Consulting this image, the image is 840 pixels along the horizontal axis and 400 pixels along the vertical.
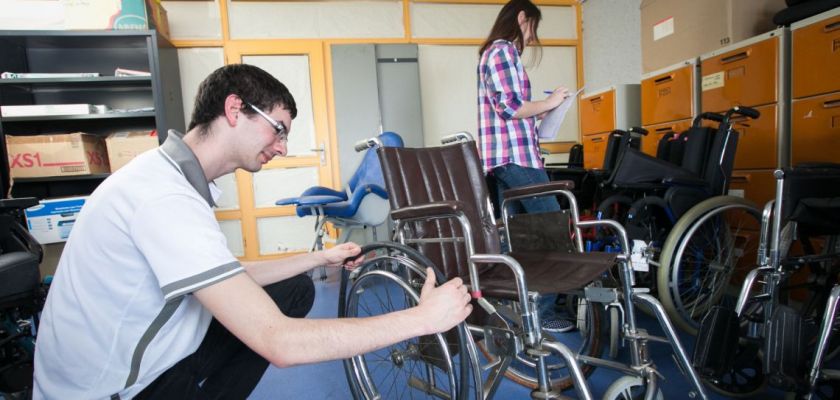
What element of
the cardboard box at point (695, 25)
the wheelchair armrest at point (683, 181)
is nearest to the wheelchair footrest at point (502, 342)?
the wheelchair armrest at point (683, 181)

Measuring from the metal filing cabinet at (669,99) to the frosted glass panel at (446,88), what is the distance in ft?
5.67

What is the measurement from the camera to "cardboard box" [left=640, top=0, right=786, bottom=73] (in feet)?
7.22

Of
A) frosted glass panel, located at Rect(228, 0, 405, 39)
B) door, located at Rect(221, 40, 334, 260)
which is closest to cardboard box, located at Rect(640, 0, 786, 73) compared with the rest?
frosted glass panel, located at Rect(228, 0, 405, 39)

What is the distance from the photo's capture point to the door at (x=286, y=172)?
3.80 meters

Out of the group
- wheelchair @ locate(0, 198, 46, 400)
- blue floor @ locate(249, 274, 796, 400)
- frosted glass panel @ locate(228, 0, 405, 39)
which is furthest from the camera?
frosted glass panel @ locate(228, 0, 405, 39)

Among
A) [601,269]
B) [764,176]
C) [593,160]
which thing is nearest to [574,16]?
[593,160]

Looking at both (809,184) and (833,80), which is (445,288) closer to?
(809,184)

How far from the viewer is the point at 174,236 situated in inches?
24.6

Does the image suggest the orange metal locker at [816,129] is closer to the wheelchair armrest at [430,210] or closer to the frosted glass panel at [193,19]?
the wheelchair armrest at [430,210]

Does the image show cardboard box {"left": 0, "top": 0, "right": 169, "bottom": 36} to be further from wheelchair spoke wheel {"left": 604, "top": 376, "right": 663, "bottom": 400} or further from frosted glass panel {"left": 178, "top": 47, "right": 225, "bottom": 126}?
wheelchair spoke wheel {"left": 604, "top": 376, "right": 663, "bottom": 400}

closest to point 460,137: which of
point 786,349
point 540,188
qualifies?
point 540,188

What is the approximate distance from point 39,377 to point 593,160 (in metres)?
3.24

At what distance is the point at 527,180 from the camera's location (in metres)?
1.63

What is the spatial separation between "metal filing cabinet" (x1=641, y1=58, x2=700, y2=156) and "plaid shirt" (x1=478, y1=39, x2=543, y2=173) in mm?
1089
